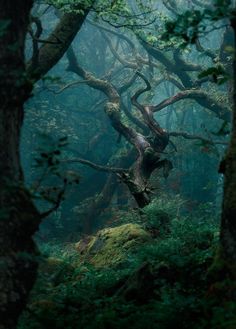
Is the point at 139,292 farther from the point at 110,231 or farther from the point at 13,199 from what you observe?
the point at 110,231

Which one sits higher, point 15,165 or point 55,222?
point 55,222

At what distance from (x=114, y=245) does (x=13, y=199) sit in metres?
6.03

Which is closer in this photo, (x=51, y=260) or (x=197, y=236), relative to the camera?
(x=197, y=236)

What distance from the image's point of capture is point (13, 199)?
16.6ft

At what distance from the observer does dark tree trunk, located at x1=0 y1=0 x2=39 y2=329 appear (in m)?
4.88

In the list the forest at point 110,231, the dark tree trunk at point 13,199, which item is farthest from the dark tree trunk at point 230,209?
the dark tree trunk at point 13,199

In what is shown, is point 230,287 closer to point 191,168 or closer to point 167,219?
point 167,219

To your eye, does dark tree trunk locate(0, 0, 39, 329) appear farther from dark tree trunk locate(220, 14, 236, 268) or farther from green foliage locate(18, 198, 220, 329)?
dark tree trunk locate(220, 14, 236, 268)

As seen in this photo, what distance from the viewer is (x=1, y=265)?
4777 mm

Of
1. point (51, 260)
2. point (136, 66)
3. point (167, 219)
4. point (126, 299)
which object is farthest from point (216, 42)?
point (126, 299)

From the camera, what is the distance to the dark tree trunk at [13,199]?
16.0ft

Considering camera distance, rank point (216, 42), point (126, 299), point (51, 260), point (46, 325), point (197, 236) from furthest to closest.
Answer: point (216, 42) → point (51, 260) → point (197, 236) → point (126, 299) → point (46, 325)

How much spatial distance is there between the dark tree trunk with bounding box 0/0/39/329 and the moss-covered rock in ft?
14.9

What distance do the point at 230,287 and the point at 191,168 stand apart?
2151 cm
